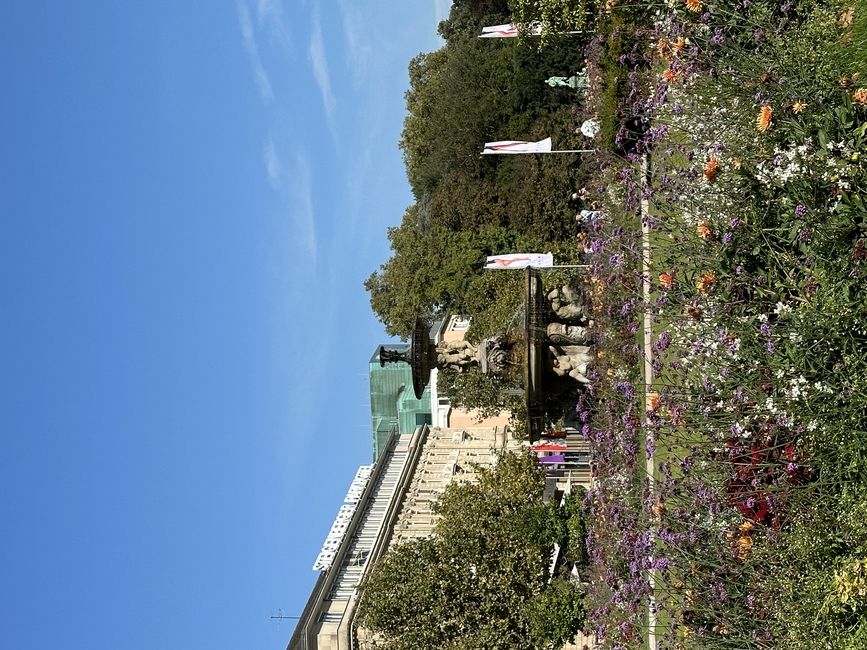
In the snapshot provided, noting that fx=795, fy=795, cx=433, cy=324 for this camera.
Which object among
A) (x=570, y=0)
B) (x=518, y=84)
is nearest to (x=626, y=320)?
(x=570, y=0)

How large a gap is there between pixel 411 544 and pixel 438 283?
50.7ft

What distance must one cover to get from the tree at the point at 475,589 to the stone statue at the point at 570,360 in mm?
10069

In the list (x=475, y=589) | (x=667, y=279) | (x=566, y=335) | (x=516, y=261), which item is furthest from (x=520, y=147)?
(x=667, y=279)

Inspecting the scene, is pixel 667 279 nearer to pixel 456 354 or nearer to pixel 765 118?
pixel 765 118

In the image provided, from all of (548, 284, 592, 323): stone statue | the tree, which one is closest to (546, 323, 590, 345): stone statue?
(548, 284, 592, 323): stone statue

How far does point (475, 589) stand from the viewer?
1050 inches

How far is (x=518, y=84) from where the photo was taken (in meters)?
40.9

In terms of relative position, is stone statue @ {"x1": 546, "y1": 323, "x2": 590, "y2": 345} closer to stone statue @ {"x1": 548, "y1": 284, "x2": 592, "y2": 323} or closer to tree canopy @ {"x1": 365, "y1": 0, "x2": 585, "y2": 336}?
stone statue @ {"x1": 548, "y1": 284, "x2": 592, "y2": 323}

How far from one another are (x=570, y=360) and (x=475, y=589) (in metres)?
11.8

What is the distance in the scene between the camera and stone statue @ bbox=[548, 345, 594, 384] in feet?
59.3

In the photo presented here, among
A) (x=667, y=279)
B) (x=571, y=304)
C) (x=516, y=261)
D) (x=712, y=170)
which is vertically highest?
(x=712, y=170)

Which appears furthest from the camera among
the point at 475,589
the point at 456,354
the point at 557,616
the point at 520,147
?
the point at 520,147

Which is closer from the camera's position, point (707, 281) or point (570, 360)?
point (707, 281)

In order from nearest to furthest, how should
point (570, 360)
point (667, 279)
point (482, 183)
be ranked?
point (667, 279) → point (570, 360) → point (482, 183)
